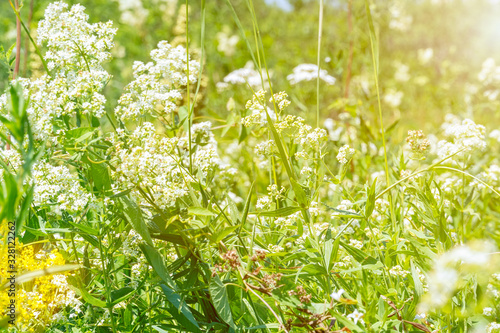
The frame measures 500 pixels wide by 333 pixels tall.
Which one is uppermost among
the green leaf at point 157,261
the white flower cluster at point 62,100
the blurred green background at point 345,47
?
the blurred green background at point 345,47

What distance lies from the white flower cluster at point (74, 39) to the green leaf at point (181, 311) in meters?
0.57

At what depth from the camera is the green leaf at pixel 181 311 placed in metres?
0.87

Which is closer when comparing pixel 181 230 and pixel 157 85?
pixel 181 230

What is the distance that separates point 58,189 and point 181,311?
0.34m

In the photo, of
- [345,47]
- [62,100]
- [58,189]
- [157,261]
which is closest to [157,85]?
[62,100]

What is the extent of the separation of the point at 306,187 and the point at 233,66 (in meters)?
3.45

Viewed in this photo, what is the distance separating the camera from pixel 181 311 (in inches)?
35.4

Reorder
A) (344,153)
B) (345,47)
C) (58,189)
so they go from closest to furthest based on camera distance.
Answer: (58,189), (344,153), (345,47)

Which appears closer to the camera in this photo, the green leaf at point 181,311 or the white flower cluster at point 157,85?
the green leaf at point 181,311

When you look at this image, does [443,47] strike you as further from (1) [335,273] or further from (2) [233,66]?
(1) [335,273]

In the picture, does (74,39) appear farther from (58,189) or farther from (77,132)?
(58,189)

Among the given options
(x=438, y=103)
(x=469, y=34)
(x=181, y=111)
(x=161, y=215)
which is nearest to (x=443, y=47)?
(x=469, y=34)

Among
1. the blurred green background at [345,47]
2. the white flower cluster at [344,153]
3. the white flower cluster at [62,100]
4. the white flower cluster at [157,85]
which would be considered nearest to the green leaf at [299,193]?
the white flower cluster at [344,153]

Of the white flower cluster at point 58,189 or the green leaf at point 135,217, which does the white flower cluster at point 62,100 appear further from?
the green leaf at point 135,217
